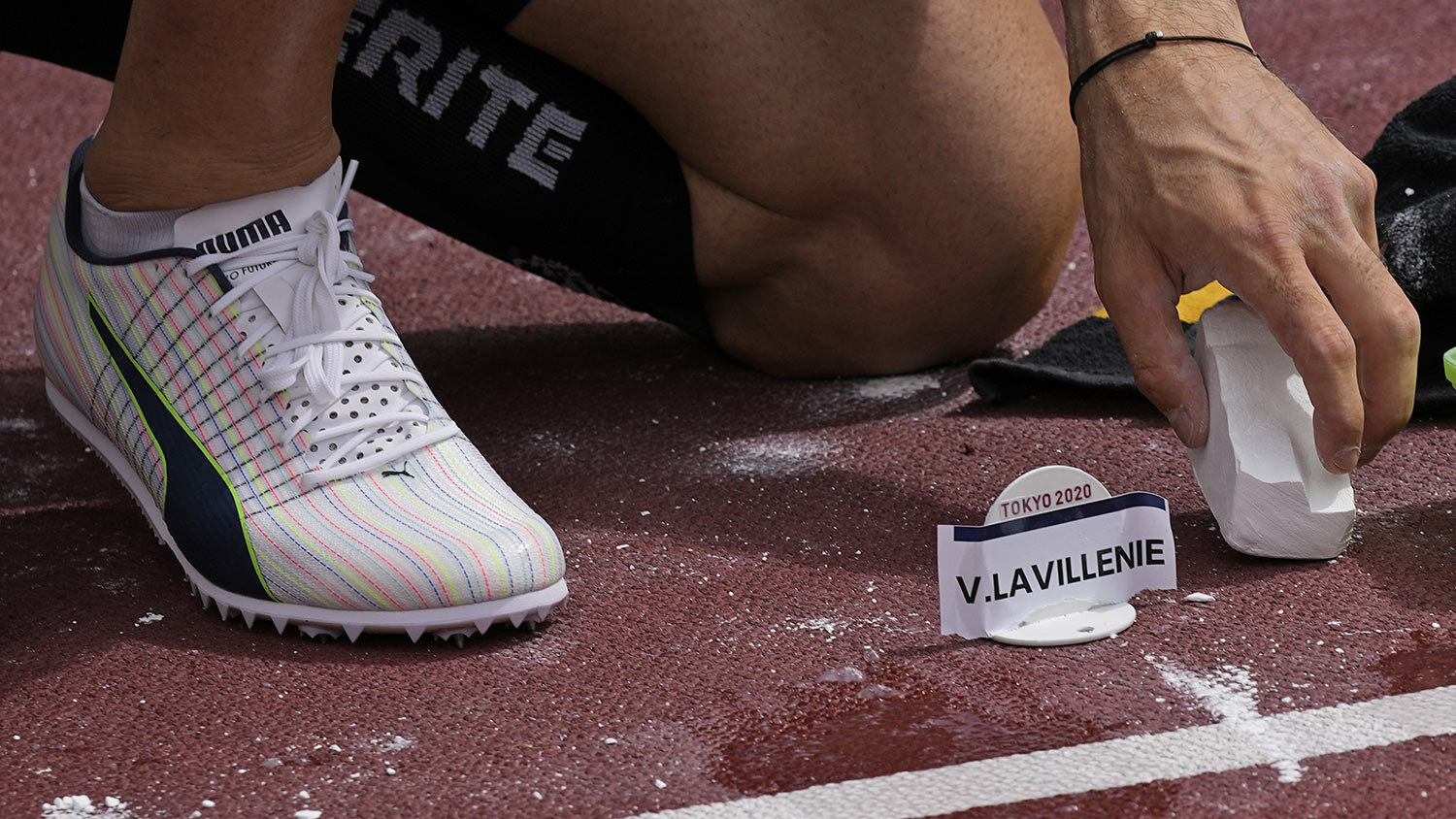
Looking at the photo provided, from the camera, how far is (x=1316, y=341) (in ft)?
3.32

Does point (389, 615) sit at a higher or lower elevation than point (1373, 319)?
lower

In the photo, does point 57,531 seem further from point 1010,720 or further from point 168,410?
point 1010,720

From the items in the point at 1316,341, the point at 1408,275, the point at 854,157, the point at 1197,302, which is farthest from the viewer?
the point at 1197,302

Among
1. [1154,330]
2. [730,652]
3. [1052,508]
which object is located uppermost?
[1154,330]

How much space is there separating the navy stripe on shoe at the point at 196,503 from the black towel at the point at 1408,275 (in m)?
0.76

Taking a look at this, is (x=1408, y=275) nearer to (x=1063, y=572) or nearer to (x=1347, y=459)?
(x=1347, y=459)

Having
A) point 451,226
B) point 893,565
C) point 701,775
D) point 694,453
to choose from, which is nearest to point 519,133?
point 451,226

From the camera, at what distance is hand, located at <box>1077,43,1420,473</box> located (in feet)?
3.36

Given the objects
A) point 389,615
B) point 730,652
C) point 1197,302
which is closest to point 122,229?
point 389,615

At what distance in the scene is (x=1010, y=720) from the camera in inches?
36.6

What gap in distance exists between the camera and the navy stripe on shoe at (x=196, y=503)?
1096 millimetres

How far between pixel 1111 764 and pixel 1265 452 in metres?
0.32

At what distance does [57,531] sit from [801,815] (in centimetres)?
78

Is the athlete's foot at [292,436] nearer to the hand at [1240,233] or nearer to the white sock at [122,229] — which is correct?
the white sock at [122,229]
